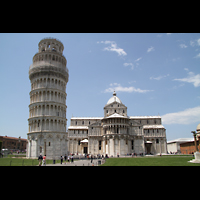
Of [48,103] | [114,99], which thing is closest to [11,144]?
[114,99]

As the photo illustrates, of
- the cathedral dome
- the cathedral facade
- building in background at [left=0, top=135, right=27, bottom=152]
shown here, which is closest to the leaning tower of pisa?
the cathedral facade

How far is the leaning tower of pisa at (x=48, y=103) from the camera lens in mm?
42044

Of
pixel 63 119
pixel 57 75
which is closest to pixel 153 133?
pixel 63 119

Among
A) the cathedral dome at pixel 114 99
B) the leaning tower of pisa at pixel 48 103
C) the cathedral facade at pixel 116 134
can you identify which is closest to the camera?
the leaning tower of pisa at pixel 48 103

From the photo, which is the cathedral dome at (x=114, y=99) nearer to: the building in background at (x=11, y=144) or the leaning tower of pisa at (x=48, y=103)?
the leaning tower of pisa at (x=48, y=103)

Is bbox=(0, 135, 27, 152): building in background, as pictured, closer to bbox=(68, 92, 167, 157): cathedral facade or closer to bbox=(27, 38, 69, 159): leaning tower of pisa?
bbox=(68, 92, 167, 157): cathedral facade

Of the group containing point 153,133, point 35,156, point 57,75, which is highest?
point 57,75

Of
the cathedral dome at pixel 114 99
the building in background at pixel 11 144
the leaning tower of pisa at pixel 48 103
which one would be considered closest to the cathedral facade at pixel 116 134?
the cathedral dome at pixel 114 99

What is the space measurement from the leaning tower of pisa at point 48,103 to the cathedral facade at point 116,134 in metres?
20.4

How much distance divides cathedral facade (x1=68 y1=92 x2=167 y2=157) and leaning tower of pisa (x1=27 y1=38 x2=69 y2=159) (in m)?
20.4
